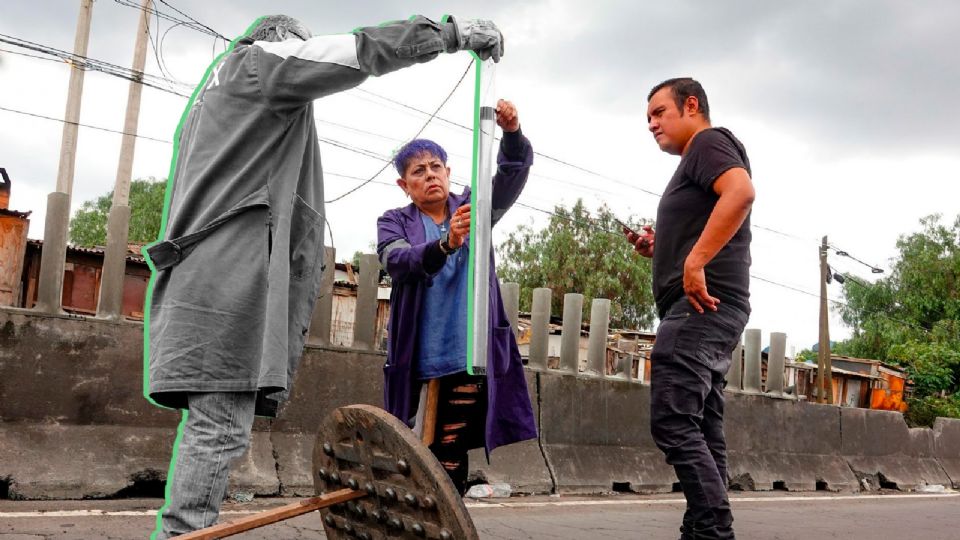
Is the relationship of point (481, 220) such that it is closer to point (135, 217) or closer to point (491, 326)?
point (491, 326)

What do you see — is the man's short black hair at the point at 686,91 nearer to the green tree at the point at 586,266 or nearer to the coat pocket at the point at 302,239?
the coat pocket at the point at 302,239

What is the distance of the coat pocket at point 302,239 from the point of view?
2.50 m

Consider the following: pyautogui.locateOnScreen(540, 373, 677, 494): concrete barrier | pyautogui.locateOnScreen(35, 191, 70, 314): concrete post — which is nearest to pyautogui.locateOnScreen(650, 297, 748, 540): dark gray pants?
pyautogui.locateOnScreen(540, 373, 677, 494): concrete barrier

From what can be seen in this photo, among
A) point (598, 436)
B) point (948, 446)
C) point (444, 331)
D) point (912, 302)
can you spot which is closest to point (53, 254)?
point (444, 331)

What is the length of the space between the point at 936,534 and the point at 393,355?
4098 millimetres

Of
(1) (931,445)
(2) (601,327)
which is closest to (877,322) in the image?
(1) (931,445)

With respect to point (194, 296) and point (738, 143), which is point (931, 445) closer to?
point (738, 143)

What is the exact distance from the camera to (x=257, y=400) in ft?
8.29

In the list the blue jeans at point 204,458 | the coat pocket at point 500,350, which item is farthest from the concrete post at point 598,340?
the blue jeans at point 204,458

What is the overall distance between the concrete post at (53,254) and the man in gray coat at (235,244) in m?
2.55

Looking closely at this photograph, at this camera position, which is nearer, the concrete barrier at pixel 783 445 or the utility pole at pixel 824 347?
the concrete barrier at pixel 783 445

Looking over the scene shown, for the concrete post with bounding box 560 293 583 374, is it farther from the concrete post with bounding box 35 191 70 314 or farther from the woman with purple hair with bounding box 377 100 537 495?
the concrete post with bounding box 35 191 70 314

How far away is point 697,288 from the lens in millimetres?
3049

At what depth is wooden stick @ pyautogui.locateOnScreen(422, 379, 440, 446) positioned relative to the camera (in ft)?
10.4
